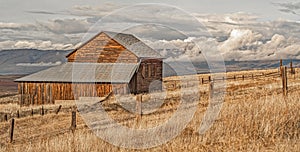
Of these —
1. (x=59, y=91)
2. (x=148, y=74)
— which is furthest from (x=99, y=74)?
(x=148, y=74)

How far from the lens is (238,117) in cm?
865

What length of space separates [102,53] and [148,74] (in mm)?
5981

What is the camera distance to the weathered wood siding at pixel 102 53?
4706 cm

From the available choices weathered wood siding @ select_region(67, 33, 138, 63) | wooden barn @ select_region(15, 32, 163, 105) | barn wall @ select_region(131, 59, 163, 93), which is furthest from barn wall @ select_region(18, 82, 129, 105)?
weathered wood siding @ select_region(67, 33, 138, 63)

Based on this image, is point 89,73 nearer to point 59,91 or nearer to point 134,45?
point 59,91

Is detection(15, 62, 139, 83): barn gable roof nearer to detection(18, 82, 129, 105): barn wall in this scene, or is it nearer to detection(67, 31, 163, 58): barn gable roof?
detection(18, 82, 129, 105): barn wall

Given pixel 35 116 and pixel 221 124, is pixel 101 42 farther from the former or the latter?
pixel 221 124

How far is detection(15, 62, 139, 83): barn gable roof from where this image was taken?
43.8 m

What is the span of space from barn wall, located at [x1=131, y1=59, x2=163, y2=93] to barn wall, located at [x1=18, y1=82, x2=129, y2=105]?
2.98 metres

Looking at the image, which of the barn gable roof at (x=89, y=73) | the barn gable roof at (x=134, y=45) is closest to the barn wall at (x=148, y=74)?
the barn gable roof at (x=134, y=45)

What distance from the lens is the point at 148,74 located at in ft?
157

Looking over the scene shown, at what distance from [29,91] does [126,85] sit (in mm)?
11793

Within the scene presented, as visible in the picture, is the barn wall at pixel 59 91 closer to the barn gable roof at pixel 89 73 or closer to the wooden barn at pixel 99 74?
the wooden barn at pixel 99 74

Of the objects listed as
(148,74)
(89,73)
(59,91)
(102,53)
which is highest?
(102,53)
